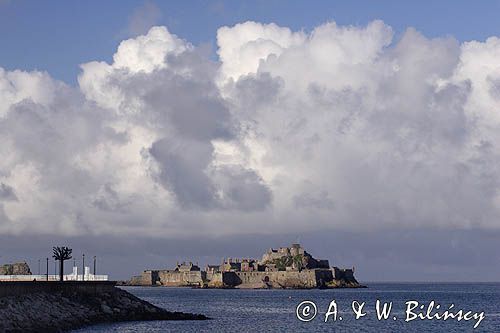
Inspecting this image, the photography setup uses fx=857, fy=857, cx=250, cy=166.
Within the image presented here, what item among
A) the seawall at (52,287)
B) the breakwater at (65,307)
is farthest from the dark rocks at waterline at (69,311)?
the seawall at (52,287)

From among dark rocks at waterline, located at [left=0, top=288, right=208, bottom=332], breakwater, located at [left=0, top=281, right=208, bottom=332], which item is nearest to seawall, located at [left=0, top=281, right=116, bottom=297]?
breakwater, located at [left=0, top=281, right=208, bottom=332]

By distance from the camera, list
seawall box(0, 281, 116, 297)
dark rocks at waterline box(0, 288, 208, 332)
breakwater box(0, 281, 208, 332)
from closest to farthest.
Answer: dark rocks at waterline box(0, 288, 208, 332) < breakwater box(0, 281, 208, 332) < seawall box(0, 281, 116, 297)

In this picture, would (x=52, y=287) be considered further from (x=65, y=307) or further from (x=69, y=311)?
(x=69, y=311)

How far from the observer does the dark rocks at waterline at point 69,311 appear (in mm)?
84375

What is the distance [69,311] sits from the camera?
96.8 meters

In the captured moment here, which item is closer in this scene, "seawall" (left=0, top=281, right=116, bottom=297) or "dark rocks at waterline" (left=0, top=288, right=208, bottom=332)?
"dark rocks at waterline" (left=0, top=288, right=208, bottom=332)

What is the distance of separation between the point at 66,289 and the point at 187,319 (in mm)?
16823

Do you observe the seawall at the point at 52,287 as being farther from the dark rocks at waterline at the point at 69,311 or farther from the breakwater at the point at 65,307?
the dark rocks at waterline at the point at 69,311

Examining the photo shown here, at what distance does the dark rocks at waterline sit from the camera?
8438cm

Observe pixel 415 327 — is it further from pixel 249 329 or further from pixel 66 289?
pixel 66 289

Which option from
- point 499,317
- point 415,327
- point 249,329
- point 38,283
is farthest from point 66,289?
point 499,317

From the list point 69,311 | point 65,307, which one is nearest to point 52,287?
point 65,307

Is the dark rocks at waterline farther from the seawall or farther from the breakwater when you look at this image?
the seawall

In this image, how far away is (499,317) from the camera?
132000mm
